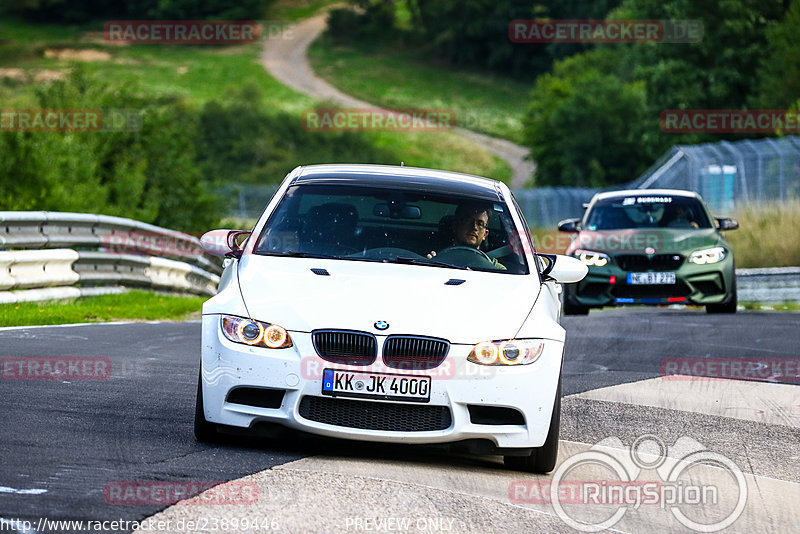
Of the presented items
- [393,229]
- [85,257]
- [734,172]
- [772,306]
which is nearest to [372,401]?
[393,229]

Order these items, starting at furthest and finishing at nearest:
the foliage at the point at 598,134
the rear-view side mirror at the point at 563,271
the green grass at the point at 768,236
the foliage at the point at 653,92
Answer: the foliage at the point at 598,134 → the foliage at the point at 653,92 → the green grass at the point at 768,236 → the rear-view side mirror at the point at 563,271

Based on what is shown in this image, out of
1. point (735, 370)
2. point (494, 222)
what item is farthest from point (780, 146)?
point (494, 222)

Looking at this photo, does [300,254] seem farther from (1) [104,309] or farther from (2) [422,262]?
(1) [104,309]

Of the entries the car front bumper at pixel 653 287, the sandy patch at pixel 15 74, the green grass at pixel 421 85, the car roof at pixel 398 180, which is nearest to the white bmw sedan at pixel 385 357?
the car roof at pixel 398 180

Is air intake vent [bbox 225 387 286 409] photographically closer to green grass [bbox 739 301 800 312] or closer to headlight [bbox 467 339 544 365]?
headlight [bbox 467 339 544 365]

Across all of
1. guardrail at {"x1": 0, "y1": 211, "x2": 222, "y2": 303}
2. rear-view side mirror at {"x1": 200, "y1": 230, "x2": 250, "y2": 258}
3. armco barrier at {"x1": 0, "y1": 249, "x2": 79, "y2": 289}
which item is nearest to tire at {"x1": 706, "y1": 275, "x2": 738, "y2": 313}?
guardrail at {"x1": 0, "y1": 211, "x2": 222, "y2": 303}

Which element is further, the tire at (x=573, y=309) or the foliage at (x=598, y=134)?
the foliage at (x=598, y=134)

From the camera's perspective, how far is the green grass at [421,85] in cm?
11012

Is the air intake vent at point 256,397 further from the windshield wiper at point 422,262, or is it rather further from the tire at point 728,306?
the tire at point 728,306

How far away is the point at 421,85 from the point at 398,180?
11510 cm

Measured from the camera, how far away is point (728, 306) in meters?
17.8

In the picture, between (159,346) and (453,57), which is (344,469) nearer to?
(159,346)

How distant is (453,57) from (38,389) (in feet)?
417

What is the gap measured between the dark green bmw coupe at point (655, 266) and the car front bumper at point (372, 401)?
10238 mm
